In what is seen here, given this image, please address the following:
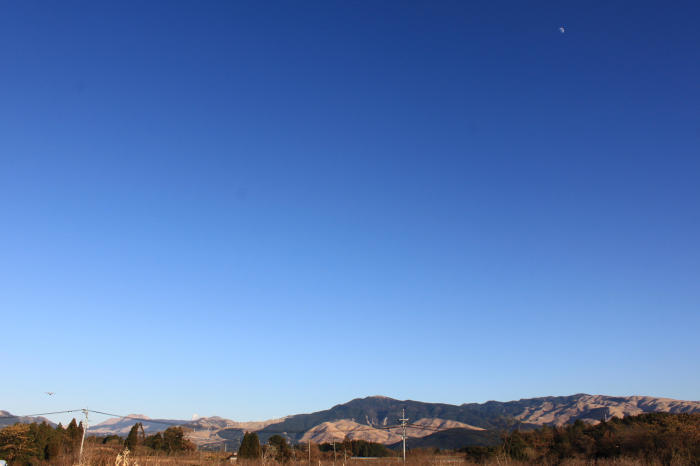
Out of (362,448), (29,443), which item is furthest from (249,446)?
(362,448)

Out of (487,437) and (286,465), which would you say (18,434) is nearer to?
(286,465)

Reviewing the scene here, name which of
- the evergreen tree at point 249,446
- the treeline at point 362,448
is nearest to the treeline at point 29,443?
the evergreen tree at point 249,446

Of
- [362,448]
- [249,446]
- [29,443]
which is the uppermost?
[29,443]

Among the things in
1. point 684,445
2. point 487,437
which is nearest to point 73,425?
point 684,445

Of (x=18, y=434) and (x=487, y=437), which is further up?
(x=18, y=434)

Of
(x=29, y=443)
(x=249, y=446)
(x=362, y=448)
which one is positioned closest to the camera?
(x=29, y=443)

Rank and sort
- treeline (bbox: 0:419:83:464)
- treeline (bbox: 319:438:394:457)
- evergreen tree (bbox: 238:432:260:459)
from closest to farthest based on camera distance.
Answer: treeline (bbox: 0:419:83:464)
evergreen tree (bbox: 238:432:260:459)
treeline (bbox: 319:438:394:457)

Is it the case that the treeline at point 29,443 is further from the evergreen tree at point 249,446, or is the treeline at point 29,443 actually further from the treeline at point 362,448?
the treeline at point 362,448

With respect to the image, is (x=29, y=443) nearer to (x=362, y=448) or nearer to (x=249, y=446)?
(x=249, y=446)

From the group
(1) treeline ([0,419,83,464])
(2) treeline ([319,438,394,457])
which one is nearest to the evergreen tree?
(1) treeline ([0,419,83,464])

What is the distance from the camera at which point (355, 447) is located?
13050 cm

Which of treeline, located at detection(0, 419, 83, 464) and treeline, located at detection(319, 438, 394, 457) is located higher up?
treeline, located at detection(0, 419, 83, 464)

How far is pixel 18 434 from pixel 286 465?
41.6 m

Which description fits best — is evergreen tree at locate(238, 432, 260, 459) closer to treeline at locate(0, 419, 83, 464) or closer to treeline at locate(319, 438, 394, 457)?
treeline at locate(0, 419, 83, 464)
